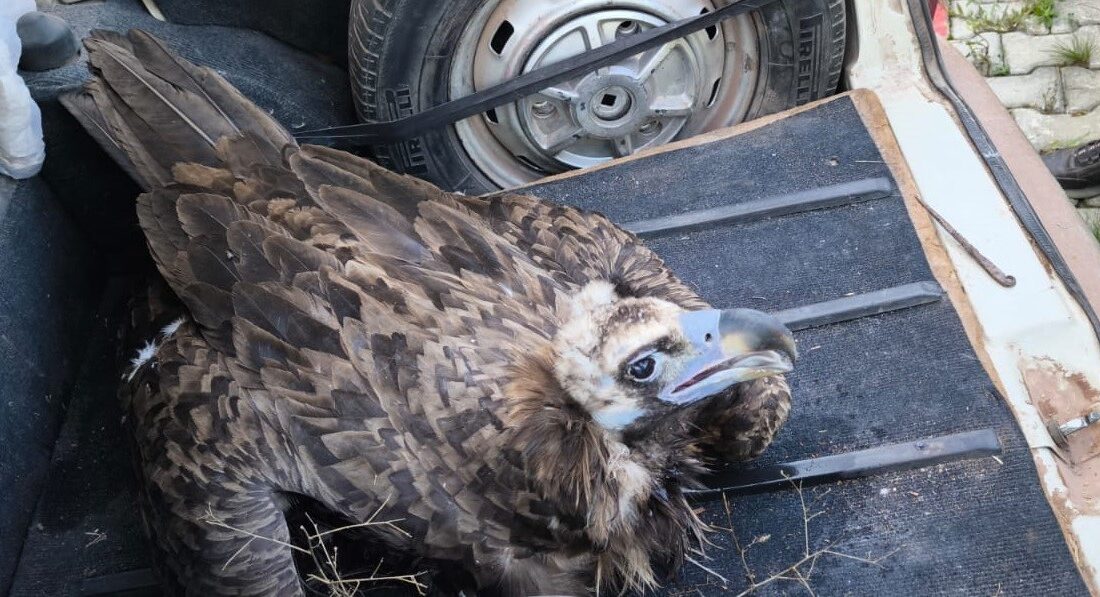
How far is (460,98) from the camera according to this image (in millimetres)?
3062

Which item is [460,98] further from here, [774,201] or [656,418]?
[656,418]

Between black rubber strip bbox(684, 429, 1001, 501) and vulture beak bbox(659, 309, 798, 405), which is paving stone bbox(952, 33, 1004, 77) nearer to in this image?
black rubber strip bbox(684, 429, 1001, 501)

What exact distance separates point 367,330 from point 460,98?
1.12 metres

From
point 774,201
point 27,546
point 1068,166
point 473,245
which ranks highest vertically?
point 473,245

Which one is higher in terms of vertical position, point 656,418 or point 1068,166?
point 656,418

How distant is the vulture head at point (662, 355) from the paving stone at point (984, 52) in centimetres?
304

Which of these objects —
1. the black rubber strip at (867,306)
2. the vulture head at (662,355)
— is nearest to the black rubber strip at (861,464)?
the black rubber strip at (867,306)

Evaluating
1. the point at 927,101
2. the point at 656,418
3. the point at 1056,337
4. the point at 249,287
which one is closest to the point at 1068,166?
the point at 927,101

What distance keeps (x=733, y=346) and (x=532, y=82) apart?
1384mm

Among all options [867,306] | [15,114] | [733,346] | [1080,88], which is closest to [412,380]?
[733,346]

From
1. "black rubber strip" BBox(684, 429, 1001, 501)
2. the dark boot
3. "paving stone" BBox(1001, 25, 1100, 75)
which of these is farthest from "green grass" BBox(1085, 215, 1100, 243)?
"black rubber strip" BBox(684, 429, 1001, 501)

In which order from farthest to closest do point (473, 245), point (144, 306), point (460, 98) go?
1. point (460, 98)
2. point (144, 306)
3. point (473, 245)

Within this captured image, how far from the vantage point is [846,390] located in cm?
270

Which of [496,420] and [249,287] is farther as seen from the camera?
[249,287]
